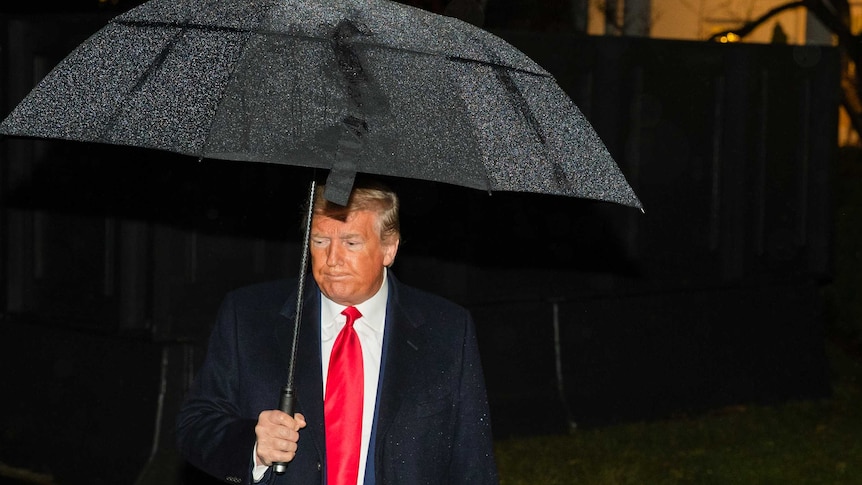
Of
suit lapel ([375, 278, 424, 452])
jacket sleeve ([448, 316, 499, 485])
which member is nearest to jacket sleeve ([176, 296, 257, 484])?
suit lapel ([375, 278, 424, 452])

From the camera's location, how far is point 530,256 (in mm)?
9539

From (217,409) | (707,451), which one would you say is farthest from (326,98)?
(707,451)

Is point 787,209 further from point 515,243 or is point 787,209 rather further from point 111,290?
point 111,290

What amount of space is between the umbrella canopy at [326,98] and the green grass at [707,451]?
488 centimetres

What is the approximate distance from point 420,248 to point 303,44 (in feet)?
17.9

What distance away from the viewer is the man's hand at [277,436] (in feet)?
12.1

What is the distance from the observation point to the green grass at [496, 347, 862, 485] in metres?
8.74

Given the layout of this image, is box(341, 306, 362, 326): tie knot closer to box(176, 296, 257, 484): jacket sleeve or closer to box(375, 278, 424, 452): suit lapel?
box(375, 278, 424, 452): suit lapel

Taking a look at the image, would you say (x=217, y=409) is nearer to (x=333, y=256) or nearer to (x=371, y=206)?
(x=333, y=256)

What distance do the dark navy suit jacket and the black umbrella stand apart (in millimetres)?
340

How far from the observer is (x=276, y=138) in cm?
341

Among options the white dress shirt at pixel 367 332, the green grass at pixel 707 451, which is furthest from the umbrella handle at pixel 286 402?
the green grass at pixel 707 451

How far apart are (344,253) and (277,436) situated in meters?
0.55

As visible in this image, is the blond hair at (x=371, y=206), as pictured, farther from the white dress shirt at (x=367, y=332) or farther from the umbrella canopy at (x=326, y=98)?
the umbrella canopy at (x=326, y=98)
